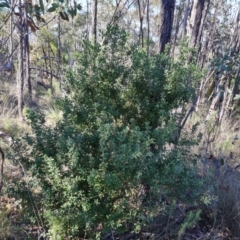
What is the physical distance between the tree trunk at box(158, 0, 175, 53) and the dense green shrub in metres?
0.81

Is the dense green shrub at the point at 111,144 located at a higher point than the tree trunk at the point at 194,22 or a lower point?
lower

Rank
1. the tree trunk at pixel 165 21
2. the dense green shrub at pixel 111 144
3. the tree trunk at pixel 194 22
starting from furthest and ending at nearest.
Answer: the tree trunk at pixel 194 22 < the tree trunk at pixel 165 21 < the dense green shrub at pixel 111 144

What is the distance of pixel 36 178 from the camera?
179 cm

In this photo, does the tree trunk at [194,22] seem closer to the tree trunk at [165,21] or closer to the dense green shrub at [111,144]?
the tree trunk at [165,21]

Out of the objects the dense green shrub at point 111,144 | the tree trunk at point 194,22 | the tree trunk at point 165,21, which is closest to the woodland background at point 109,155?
the dense green shrub at point 111,144

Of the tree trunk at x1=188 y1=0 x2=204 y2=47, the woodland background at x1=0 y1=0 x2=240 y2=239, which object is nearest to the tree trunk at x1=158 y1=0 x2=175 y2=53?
the woodland background at x1=0 y1=0 x2=240 y2=239

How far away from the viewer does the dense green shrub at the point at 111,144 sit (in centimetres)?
166

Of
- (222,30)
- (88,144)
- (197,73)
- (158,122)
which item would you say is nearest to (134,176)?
(88,144)

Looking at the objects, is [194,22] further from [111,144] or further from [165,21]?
[111,144]

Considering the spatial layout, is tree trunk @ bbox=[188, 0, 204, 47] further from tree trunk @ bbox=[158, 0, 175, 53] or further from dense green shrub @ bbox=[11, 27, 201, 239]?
dense green shrub @ bbox=[11, 27, 201, 239]

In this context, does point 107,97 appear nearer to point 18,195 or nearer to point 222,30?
point 18,195

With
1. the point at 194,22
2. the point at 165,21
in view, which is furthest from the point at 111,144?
the point at 194,22

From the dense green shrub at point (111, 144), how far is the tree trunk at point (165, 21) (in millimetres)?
813

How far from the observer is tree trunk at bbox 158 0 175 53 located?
9.31ft
